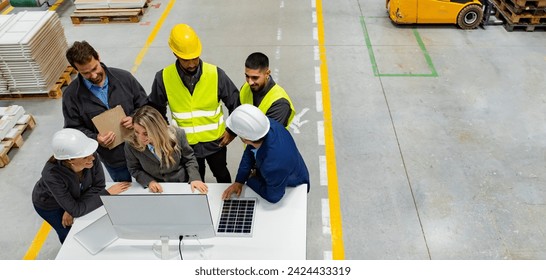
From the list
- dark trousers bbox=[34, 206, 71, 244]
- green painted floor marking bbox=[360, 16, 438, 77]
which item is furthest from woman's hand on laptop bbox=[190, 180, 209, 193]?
green painted floor marking bbox=[360, 16, 438, 77]

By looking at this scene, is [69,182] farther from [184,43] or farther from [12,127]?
[12,127]

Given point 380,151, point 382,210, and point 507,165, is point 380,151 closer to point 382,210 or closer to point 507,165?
point 382,210

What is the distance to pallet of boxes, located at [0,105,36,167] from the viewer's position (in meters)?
6.33

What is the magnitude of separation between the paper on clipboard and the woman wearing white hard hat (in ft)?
1.07

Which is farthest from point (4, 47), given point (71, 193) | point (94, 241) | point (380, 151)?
point (380, 151)

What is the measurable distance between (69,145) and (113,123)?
0.92 m

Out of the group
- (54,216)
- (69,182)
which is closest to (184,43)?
(69,182)

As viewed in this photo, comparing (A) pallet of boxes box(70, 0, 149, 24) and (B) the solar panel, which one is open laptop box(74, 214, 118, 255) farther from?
(A) pallet of boxes box(70, 0, 149, 24)

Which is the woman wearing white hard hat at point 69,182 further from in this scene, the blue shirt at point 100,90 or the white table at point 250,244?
the blue shirt at point 100,90

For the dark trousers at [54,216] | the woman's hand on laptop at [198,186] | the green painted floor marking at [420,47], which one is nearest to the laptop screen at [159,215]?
the woman's hand on laptop at [198,186]

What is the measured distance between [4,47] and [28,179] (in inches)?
99.2

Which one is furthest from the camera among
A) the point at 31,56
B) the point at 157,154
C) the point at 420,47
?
the point at 420,47

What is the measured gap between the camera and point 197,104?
4.17m

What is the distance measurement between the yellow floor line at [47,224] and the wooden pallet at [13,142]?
1638 millimetres
